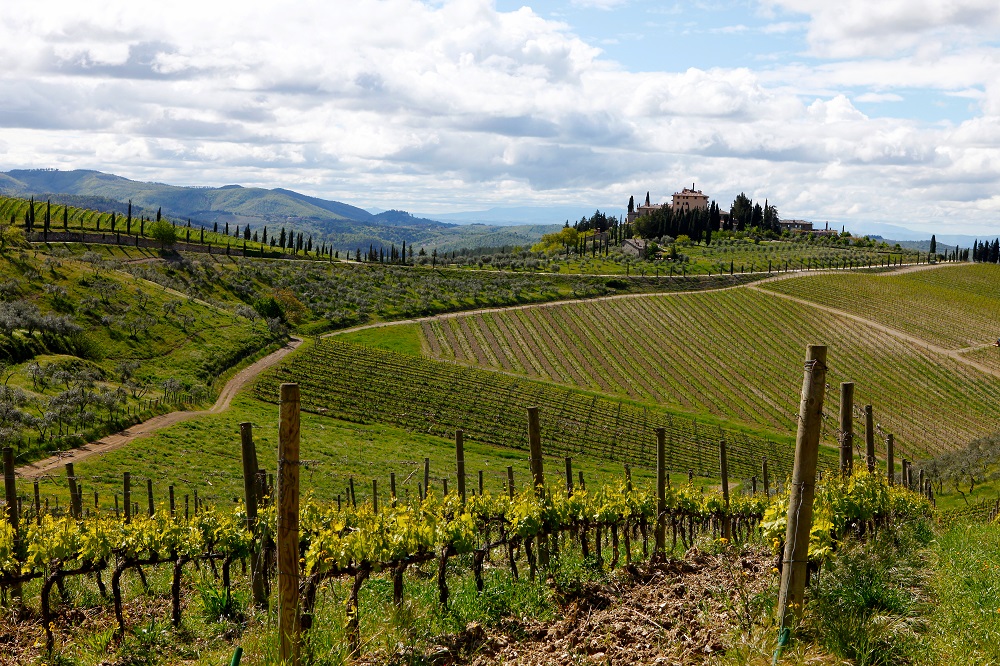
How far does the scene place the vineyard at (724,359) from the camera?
64.4 m

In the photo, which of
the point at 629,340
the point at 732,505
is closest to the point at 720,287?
the point at 629,340

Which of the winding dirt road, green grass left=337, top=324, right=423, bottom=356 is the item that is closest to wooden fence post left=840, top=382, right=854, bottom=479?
the winding dirt road

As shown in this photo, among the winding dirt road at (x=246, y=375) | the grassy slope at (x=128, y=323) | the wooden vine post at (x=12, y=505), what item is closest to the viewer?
the wooden vine post at (x=12, y=505)

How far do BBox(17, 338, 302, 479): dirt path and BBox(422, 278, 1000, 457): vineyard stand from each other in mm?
18837

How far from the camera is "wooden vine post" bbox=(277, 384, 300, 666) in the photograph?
800cm

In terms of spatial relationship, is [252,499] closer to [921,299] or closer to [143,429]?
[143,429]

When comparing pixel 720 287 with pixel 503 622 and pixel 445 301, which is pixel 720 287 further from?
pixel 503 622

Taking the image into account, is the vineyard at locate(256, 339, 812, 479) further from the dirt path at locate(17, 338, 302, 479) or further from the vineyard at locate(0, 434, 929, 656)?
the vineyard at locate(0, 434, 929, 656)

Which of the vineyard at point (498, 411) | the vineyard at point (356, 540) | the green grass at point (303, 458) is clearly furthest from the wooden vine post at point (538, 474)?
the vineyard at point (498, 411)

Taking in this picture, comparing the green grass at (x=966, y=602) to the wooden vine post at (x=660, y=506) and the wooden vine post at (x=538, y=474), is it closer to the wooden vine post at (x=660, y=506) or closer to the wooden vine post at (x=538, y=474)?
the wooden vine post at (x=660, y=506)

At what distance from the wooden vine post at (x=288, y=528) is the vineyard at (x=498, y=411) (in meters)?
38.8

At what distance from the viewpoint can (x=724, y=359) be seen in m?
77.9

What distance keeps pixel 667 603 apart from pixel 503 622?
206 cm

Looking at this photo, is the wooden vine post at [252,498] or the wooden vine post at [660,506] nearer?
the wooden vine post at [252,498]
